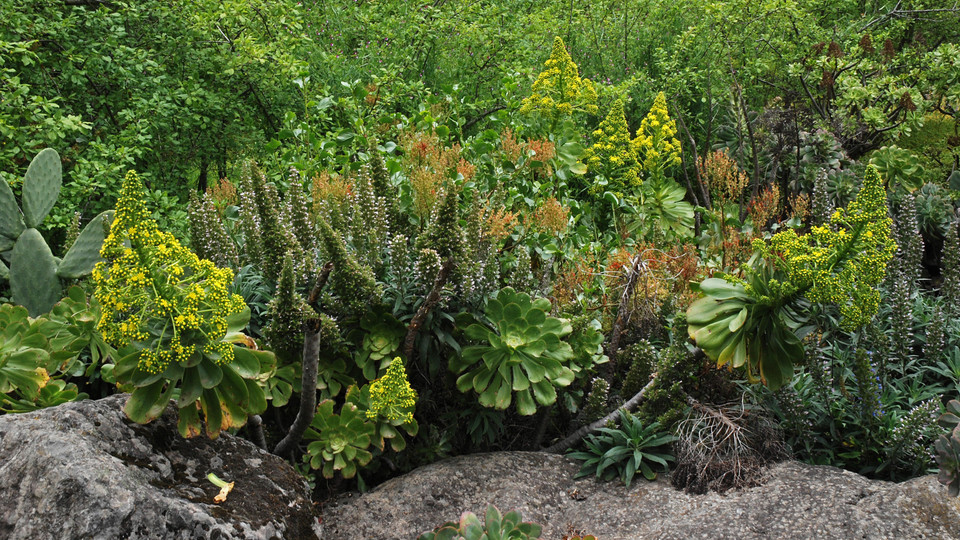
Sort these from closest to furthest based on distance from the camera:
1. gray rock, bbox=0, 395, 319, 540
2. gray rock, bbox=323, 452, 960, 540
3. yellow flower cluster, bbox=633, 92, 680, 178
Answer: gray rock, bbox=0, 395, 319, 540 < gray rock, bbox=323, 452, 960, 540 < yellow flower cluster, bbox=633, 92, 680, 178

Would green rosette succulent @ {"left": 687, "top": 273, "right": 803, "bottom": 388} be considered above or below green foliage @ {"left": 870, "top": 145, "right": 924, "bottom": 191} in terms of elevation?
below

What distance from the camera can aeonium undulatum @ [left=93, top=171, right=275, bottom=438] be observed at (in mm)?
2209

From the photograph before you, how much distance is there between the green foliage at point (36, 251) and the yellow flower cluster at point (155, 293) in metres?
1.41

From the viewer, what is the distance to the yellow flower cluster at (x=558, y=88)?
5477 millimetres

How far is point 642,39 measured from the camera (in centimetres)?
865

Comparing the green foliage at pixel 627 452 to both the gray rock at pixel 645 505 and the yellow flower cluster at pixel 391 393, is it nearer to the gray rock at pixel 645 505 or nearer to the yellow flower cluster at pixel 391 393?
the gray rock at pixel 645 505

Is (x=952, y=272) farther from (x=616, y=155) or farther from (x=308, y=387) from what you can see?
(x=308, y=387)

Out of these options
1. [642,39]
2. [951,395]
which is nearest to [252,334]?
[951,395]

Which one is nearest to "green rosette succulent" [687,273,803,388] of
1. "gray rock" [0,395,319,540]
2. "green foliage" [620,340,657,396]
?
"green foliage" [620,340,657,396]

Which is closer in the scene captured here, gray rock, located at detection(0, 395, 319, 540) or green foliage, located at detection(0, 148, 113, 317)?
gray rock, located at detection(0, 395, 319, 540)

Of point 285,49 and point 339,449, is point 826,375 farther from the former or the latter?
point 285,49

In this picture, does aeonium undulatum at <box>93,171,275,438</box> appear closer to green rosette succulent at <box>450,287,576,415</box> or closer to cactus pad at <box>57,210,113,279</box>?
green rosette succulent at <box>450,287,576,415</box>

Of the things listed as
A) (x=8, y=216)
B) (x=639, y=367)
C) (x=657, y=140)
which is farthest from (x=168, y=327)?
(x=657, y=140)

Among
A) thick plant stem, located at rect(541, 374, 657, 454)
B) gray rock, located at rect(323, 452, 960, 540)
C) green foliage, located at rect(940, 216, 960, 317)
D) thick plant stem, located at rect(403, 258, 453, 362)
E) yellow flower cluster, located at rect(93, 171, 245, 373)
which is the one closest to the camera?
yellow flower cluster, located at rect(93, 171, 245, 373)
